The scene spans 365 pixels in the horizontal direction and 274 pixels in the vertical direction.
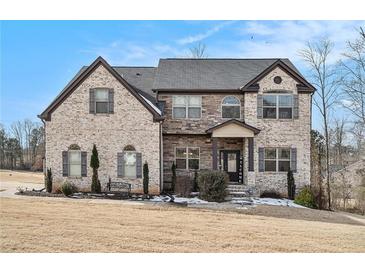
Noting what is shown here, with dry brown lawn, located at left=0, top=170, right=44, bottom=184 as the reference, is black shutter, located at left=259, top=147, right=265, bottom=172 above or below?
above

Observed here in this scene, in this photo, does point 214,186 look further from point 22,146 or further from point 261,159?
point 22,146

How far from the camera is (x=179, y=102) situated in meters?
19.0

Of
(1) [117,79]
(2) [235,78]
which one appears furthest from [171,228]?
(2) [235,78]

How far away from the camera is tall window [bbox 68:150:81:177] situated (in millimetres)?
17469

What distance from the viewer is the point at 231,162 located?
19.5 meters

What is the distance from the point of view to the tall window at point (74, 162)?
17469 mm

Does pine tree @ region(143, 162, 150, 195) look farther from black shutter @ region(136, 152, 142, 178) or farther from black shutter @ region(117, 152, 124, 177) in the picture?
black shutter @ region(117, 152, 124, 177)

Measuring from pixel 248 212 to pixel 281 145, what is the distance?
629 cm

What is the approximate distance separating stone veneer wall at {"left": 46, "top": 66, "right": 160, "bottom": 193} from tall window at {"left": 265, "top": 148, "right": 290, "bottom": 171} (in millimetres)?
6213

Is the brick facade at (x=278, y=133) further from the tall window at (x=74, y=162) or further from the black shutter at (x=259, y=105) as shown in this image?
→ the tall window at (x=74, y=162)

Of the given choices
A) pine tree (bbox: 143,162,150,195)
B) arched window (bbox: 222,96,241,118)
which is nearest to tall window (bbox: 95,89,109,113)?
pine tree (bbox: 143,162,150,195)

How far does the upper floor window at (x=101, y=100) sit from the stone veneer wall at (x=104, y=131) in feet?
0.71

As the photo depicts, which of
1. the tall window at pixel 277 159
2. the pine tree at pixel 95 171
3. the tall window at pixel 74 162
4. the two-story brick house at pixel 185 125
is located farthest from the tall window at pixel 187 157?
the tall window at pixel 74 162

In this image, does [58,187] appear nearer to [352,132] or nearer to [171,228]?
A: [171,228]
